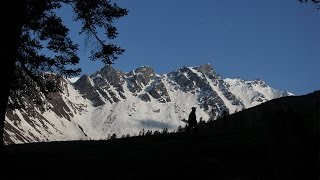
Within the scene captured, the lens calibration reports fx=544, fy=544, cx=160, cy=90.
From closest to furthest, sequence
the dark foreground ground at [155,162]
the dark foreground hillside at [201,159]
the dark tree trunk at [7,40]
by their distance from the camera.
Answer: the dark foreground hillside at [201,159] → the dark foreground ground at [155,162] → the dark tree trunk at [7,40]

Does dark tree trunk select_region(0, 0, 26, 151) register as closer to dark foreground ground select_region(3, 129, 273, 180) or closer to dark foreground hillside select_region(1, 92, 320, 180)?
dark foreground ground select_region(3, 129, 273, 180)

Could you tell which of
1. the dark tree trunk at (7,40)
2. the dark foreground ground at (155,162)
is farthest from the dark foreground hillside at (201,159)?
the dark tree trunk at (7,40)

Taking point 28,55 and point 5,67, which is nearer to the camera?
point 5,67

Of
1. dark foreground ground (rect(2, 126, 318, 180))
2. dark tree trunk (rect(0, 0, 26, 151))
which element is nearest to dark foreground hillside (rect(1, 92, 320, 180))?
dark foreground ground (rect(2, 126, 318, 180))

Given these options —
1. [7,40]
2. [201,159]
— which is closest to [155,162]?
[201,159]

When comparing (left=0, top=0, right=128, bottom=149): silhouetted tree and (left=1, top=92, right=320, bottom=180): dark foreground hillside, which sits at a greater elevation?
(left=0, top=0, right=128, bottom=149): silhouetted tree

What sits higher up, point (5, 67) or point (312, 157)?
point (5, 67)

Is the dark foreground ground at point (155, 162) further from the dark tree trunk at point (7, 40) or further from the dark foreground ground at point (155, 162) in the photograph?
the dark tree trunk at point (7, 40)

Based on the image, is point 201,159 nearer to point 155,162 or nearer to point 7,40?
point 155,162

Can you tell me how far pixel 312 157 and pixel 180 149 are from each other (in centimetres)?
1243

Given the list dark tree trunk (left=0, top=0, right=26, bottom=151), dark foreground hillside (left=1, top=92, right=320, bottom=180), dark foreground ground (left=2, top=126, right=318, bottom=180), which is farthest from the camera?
dark tree trunk (left=0, top=0, right=26, bottom=151)

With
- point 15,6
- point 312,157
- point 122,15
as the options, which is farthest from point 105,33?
point 312,157

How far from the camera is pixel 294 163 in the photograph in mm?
9703

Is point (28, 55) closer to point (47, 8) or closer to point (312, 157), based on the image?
point (47, 8)
